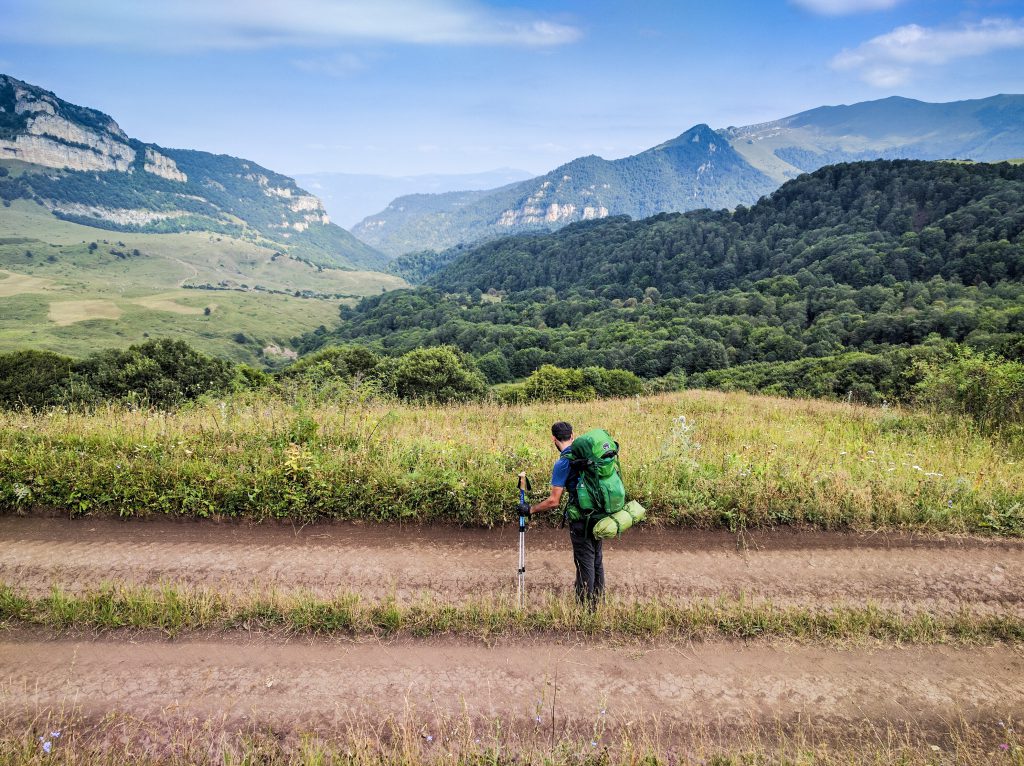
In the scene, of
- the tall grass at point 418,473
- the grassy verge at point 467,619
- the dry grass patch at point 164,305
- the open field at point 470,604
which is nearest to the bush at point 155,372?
the tall grass at point 418,473

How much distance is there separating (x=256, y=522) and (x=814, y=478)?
8.80m

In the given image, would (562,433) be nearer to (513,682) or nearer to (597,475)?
(597,475)

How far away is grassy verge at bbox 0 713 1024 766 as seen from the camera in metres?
4.03

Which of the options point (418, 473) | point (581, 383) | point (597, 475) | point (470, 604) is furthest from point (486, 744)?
point (581, 383)

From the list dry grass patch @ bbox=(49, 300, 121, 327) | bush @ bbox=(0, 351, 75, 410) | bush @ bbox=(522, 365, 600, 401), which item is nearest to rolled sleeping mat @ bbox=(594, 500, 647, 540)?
bush @ bbox=(522, 365, 600, 401)

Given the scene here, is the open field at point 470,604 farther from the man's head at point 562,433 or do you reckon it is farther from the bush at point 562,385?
the bush at point 562,385

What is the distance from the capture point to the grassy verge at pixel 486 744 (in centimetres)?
403

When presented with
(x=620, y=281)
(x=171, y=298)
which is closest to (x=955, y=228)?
(x=620, y=281)

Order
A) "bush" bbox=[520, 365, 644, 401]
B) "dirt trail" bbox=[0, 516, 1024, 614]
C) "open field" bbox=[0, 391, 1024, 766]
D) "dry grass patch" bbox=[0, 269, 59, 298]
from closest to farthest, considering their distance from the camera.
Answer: "open field" bbox=[0, 391, 1024, 766] < "dirt trail" bbox=[0, 516, 1024, 614] < "bush" bbox=[520, 365, 644, 401] < "dry grass patch" bbox=[0, 269, 59, 298]

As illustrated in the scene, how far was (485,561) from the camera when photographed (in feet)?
22.7

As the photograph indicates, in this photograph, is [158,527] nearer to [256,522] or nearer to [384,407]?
[256,522]

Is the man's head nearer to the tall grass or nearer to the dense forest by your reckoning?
the tall grass

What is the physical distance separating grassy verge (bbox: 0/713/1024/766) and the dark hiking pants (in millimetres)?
1538

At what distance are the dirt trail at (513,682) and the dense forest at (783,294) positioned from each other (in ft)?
92.4
